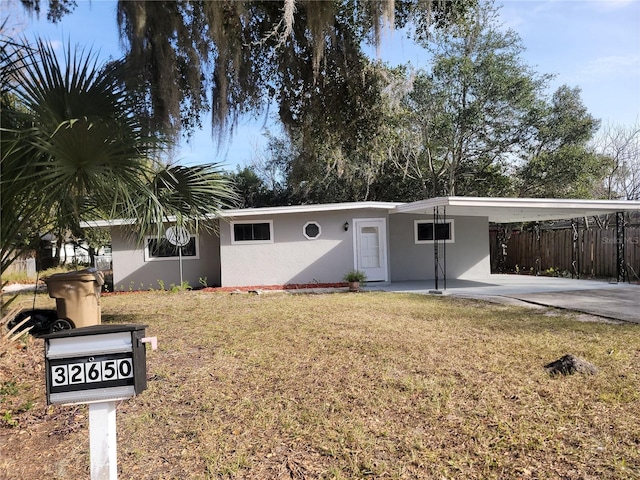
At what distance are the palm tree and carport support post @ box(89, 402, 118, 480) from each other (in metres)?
2.17

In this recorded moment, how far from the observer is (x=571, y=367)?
4.30 meters

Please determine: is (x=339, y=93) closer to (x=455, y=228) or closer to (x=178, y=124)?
(x=178, y=124)

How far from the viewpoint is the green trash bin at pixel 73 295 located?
272 inches

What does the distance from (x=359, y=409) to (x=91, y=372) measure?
7.55ft

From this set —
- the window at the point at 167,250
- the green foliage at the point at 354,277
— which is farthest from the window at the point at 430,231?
the window at the point at 167,250

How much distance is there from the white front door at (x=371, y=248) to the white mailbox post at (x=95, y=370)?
460 inches

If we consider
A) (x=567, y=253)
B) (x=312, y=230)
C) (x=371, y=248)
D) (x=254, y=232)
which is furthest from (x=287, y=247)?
(x=567, y=253)

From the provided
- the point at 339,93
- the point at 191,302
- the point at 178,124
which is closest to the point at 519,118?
the point at 339,93

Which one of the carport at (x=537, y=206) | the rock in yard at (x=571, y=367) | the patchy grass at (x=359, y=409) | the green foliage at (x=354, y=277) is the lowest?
the patchy grass at (x=359, y=409)

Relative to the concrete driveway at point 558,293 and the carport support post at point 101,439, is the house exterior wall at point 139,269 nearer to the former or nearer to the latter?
the concrete driveway at point 558,293

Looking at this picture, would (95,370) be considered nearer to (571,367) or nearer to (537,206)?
(571,367)

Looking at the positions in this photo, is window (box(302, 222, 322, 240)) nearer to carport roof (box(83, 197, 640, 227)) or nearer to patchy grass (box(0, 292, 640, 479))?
carport roof (box(83, 197, 640, 227))

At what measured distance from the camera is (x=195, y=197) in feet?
21.6

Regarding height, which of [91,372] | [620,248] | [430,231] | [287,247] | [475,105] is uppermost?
[475,105]
